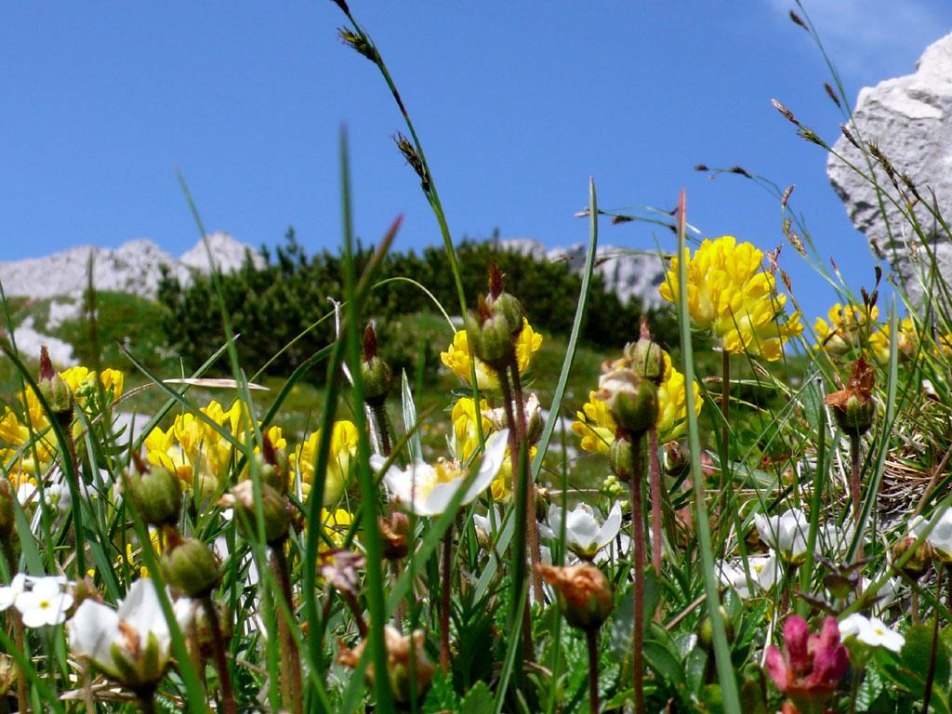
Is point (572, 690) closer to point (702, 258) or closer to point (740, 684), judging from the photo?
point (740, 684)

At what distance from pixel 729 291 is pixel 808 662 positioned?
130cm

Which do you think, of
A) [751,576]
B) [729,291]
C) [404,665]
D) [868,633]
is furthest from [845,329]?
[404,665]

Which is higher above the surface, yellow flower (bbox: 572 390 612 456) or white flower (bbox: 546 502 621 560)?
yellow flower (bbox: 572 390 612 456)

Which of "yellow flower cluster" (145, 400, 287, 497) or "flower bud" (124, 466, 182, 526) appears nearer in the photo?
"flower bud" (124, 466, 182, 526)

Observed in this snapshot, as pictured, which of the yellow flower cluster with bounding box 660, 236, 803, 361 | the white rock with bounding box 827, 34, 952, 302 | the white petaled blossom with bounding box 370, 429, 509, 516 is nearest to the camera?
the white petaled blossom with bounding box 370, 429, 509, 516

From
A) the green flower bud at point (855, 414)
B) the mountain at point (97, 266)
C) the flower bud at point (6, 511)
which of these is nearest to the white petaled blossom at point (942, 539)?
the green flower bud at point (855, 414)

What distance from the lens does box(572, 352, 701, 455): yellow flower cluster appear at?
5.60ft

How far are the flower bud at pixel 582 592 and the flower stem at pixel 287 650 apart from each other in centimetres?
20

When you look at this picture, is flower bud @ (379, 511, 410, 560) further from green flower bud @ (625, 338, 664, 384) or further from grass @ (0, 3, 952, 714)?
green flower bud @ (625, 338, 664, 384)

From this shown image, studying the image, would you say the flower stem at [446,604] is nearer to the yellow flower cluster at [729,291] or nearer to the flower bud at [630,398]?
the flower bud at [630,398]

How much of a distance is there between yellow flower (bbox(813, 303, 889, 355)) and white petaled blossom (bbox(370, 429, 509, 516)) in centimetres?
166

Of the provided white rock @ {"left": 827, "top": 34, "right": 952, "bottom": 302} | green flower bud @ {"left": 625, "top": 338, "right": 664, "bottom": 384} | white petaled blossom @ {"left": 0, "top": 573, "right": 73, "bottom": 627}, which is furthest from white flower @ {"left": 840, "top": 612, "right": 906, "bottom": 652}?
white rock @ {"left": 827, "top": 34, "right": 952, "bottom": 302}

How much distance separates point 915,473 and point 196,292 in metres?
20.7

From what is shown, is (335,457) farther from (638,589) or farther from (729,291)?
(638,589)
